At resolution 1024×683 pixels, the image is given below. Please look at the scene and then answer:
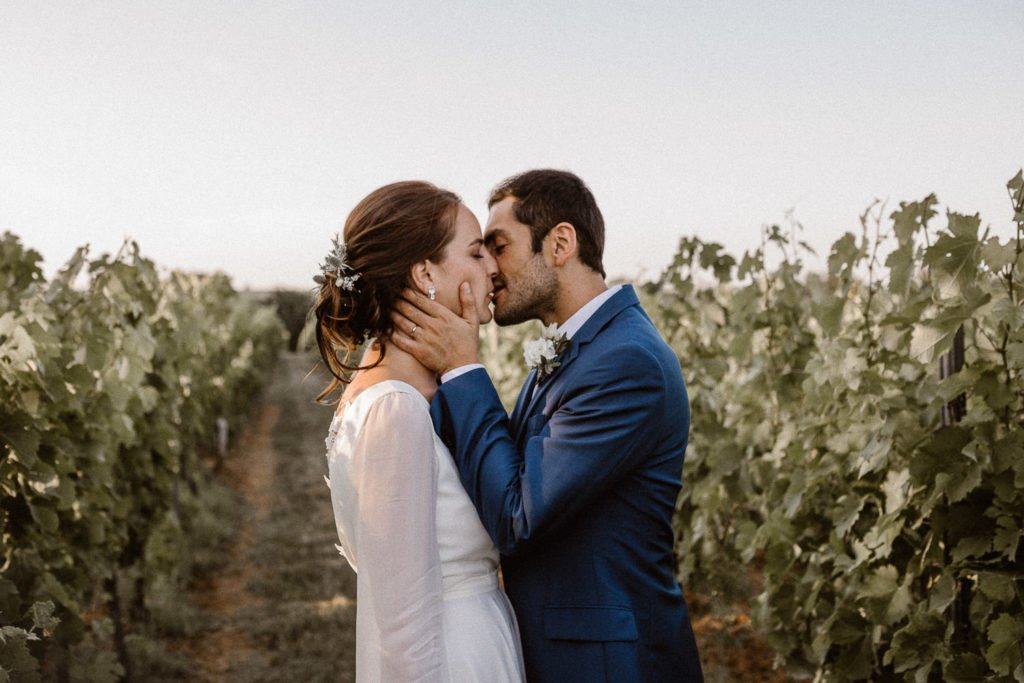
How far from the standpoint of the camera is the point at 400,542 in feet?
6.33

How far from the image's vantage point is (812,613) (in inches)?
131

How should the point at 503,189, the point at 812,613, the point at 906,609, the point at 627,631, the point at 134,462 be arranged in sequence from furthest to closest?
the point at 134,462 < the point at 812,613 < the point at 906,609 < the point at 503,189 < the point at 627,631

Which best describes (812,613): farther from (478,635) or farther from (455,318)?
(455,318)

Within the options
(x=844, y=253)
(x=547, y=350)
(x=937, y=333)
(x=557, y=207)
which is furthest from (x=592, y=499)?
(x=844, y=253)

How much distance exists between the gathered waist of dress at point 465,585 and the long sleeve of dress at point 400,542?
141mm

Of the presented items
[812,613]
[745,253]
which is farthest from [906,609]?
[745,253]

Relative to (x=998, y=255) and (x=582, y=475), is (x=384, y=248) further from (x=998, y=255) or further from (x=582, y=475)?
(x=998, y=255)

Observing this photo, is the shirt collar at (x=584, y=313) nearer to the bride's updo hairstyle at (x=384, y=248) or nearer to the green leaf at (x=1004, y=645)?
the bride's updo hairstyle at (x=384, y=248)

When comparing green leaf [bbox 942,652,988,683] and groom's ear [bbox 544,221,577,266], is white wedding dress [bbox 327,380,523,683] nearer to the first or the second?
groom's ear [bbox 544,221,577,266]

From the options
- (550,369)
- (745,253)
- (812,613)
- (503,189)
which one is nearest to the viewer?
(550,369)

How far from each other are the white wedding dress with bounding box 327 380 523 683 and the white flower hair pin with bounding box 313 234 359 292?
1.10 ft

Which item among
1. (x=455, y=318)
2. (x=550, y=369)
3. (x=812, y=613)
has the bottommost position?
(x=812, y=613)

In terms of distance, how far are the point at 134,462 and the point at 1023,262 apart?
18.1 ft

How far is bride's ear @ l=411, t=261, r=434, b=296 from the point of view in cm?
230
